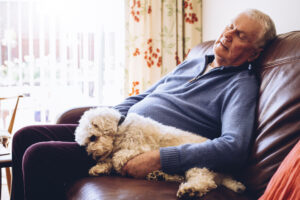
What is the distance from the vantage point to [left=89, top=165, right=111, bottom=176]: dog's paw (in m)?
1.26

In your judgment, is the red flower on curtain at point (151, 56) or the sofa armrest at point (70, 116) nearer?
the sofa armrest at point (70, 116)

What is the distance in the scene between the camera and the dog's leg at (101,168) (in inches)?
49.8

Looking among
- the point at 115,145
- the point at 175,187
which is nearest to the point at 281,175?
the point at 175,187

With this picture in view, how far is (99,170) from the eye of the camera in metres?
1.26

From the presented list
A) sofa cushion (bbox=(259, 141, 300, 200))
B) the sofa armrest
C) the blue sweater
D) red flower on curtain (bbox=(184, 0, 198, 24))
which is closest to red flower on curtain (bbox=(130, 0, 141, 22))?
red flower on curtain (bbox=(184, 0, 198, 24))

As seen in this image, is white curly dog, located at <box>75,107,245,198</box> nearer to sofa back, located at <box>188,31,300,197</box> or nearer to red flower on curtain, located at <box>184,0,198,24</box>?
sofa back, located at <box>188,31,300,197</box>

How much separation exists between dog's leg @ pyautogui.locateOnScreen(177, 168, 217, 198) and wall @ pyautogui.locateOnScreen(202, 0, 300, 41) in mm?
953

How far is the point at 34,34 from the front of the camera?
2896 mm

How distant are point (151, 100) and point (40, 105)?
1721 mm

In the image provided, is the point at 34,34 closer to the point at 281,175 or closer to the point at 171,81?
the point at 171,81

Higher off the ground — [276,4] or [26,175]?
[276,4]

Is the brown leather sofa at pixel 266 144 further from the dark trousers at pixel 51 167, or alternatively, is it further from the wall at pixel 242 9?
the wall at pixel 242 9

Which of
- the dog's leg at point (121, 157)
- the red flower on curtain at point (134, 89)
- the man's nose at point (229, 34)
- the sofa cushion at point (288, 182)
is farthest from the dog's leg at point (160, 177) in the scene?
the red flower on curtain at point (134, 89)

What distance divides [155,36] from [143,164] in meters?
1.80
